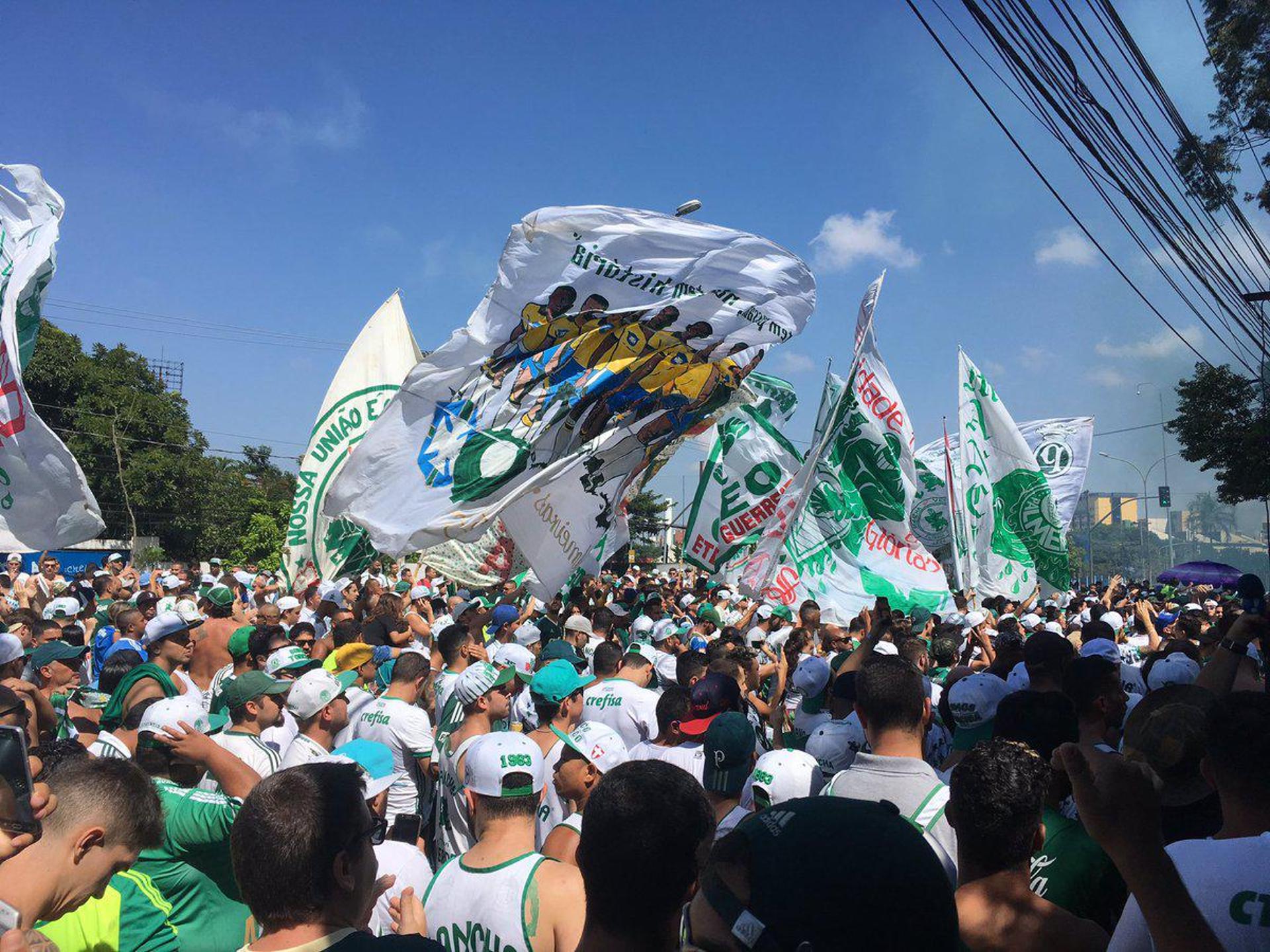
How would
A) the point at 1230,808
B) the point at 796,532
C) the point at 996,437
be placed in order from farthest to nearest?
the point at 996,437, the point at 796,532, the point at 1230,808

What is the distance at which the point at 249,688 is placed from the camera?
4.87 metres

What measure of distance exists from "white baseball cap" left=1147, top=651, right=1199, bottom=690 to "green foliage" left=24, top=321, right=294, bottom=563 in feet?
114

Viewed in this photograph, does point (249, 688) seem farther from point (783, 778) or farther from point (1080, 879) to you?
point (1080, 879)

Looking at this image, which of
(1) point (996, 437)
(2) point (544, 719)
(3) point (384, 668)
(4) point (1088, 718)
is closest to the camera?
(4) point (1088, 718)

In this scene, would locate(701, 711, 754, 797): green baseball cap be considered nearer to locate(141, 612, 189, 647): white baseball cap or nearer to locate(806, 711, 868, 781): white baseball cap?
locate(806, 711, 868, 781): white baseball cap

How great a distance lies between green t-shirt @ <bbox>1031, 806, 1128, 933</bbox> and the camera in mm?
2891

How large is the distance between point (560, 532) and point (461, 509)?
39.5 inches

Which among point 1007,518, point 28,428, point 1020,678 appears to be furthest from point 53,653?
point 1007,518

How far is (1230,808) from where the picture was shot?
2.58 meters

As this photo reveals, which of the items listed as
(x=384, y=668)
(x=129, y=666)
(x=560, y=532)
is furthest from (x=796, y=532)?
(x=129, y=666)

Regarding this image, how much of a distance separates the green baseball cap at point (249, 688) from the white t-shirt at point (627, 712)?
6.11 ft

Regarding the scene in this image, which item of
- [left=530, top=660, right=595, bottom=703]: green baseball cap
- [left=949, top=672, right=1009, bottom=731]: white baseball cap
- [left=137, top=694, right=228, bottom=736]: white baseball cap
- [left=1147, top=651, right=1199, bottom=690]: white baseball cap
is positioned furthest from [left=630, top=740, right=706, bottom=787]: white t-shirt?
[left=1147, top=651, right=1199, bottom=690]: white baseball cap

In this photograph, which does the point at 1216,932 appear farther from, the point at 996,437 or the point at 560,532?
the point at 996,437

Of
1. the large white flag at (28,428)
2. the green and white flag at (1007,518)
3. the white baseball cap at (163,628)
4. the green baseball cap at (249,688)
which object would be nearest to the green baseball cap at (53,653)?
the white baseball cap at (163,628)
